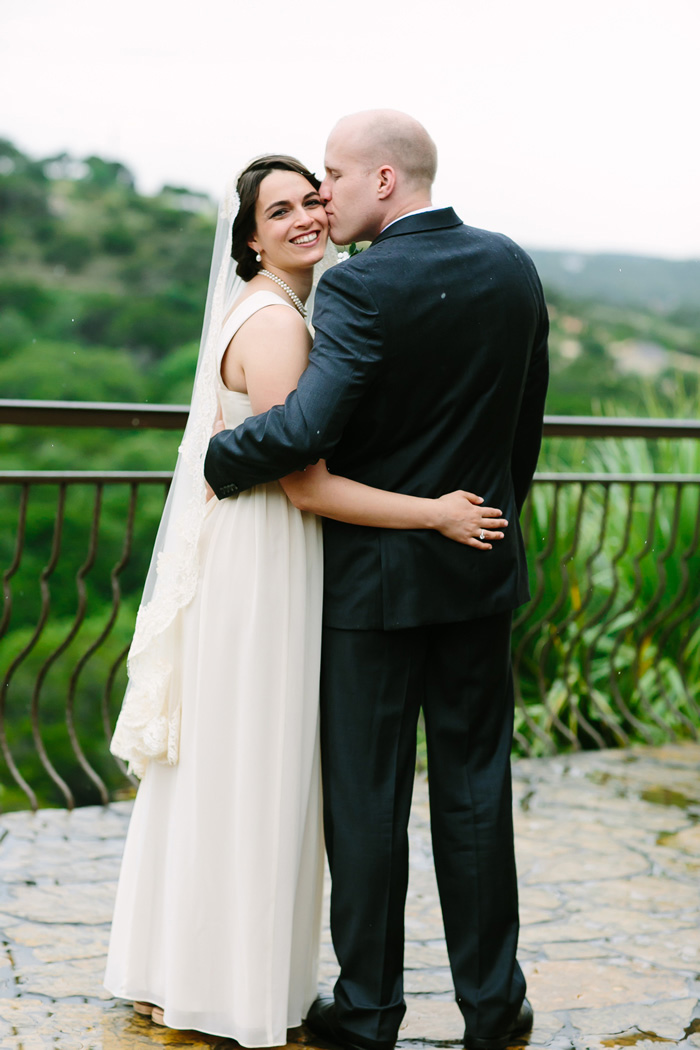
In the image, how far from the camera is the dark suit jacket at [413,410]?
5.85 feet

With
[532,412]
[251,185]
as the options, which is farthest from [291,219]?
[532,412]

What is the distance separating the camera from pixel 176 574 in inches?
81.2

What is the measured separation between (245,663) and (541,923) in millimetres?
1285

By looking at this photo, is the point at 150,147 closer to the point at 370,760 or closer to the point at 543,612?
the point at 543,612

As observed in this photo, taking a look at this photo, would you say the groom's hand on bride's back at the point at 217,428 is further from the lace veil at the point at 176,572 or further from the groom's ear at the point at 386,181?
the groom's ear at the point at 386,181

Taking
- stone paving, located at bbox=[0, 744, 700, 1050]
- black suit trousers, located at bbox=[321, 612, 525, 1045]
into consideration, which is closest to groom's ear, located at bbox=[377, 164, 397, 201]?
black suit trousers, located at bbox=[321, 612, 525, 1045]

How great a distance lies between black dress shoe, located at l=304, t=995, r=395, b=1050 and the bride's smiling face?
4.82 ft

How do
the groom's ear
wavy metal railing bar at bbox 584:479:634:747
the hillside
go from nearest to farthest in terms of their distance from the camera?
the groom's ear, wavy metal railing bar at bbox 584:479:634:747, the hillside

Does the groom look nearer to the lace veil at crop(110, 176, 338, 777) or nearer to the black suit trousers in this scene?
the black suit trousers

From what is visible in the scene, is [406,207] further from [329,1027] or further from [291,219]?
[329,1027]

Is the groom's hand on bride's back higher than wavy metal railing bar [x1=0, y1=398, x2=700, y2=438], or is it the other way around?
wavy metal railing bar [x1=0, y1=398, x2=700, y2=438]

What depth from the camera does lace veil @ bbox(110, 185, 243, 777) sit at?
6.70ft

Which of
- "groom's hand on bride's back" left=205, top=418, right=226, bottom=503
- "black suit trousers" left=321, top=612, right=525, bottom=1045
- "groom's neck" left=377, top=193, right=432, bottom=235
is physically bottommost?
"black suit trousers" left=321, top=612, right=525, bottom=1045

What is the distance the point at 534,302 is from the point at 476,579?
0.52 metres
